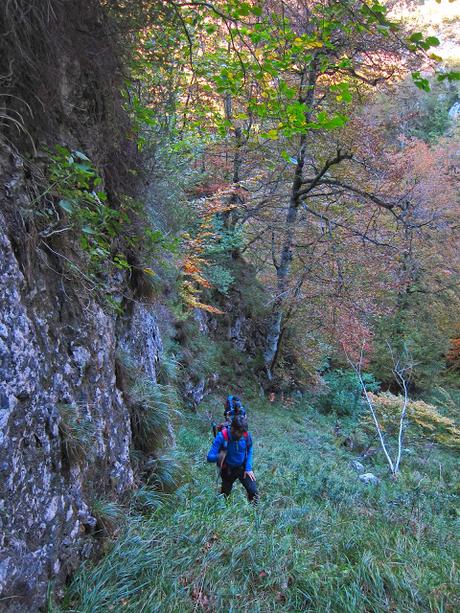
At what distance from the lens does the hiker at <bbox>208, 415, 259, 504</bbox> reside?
16.2ft

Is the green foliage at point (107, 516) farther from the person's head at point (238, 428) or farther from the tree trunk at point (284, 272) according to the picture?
the tree trunk at point (284, 272)

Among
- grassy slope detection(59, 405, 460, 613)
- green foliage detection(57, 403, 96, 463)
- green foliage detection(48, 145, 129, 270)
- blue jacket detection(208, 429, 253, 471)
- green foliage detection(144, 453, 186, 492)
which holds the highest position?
green foliage detection(48, 145, 129, 270)

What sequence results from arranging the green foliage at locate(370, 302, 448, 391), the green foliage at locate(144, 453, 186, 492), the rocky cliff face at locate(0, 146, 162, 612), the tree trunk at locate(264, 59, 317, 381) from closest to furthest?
the rocky cliff face at locate(0, 146, 162, 612)
the green foliage at locate(144, 453, 186, 492)
the tree trunk at locate(264, 59, 317, 381)
the green foliage at locate(370, 302, 448, 391)

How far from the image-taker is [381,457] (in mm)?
10672

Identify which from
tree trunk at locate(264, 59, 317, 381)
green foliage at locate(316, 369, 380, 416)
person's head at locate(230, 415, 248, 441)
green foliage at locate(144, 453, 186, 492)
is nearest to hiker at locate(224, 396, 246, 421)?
person's head at locate(230, 415, 248, 441)

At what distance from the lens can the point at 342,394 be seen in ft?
52.4

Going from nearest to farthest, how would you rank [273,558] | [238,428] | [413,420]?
[273,558]
[238,428]
[413,420]

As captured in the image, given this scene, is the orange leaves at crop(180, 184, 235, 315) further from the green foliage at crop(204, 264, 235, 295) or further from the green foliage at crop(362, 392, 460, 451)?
the green foliage at crop(362, 392, 460, 451)

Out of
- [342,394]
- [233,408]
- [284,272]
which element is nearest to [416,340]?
[342,394]

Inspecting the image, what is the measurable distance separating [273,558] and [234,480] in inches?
65.4

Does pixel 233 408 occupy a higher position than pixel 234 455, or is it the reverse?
pixel 233 408

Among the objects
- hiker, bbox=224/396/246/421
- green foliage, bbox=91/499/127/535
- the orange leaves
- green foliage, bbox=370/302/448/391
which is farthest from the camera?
green foliage, bbox=370/302/448/391

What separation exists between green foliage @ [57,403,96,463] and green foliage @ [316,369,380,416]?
43.2 ft

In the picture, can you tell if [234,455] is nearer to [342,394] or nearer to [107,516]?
[107,516]
